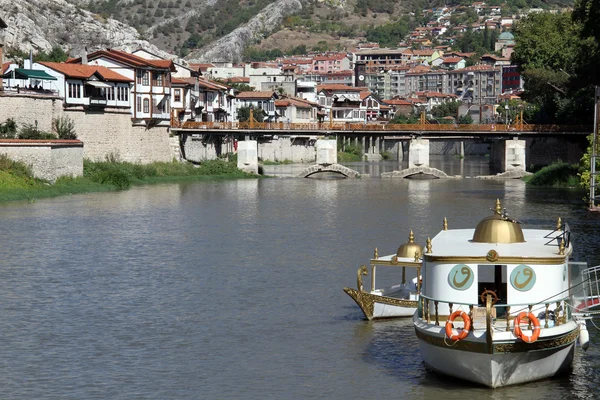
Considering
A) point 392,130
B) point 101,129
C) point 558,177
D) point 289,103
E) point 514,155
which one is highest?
point 289,103

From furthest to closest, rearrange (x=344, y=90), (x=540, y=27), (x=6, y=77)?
1. (x=344, y=90)
2. (x=540, y=27)
3. (x=6, y=77)

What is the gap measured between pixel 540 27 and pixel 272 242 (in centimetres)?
6061

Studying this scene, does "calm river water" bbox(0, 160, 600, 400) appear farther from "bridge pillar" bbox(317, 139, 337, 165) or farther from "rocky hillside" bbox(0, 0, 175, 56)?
"rocky hillside" bbox(0, 0, 175, 56)

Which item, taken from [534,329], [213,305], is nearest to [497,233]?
[534,329]

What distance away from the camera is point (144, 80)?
258 ft

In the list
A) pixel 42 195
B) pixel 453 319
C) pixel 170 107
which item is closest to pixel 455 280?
pixel 453 319

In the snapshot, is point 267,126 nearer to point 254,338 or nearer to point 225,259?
point 225,259

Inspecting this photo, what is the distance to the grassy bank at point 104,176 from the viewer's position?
53.7 metres

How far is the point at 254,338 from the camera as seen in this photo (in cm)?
2275

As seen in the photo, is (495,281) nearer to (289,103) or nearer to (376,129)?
(376,129)

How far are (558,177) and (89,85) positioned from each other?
30862mm

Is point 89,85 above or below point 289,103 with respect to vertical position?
above

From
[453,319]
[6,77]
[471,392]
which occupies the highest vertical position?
[6,77]

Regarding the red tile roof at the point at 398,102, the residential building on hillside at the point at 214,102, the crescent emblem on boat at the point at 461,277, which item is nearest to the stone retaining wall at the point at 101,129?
the residential building on hillside at the point at 214,102
